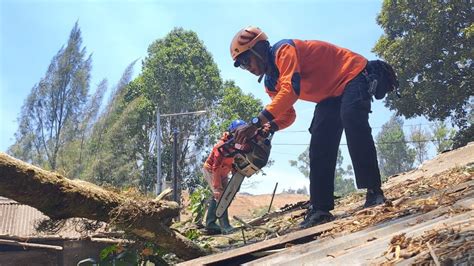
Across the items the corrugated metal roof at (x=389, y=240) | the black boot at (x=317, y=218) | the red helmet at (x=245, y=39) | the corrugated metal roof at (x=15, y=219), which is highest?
the red helmet at (x=245, y=39)

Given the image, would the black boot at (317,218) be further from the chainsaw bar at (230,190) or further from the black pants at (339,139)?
the chainsaw bar at (230,190)

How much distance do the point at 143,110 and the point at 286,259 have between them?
27.4 m

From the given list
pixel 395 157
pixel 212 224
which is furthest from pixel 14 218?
pixel 395 157

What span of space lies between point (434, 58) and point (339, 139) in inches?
737

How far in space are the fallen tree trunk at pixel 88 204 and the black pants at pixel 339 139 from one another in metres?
1.21

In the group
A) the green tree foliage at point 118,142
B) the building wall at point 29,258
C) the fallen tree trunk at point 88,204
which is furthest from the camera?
the green tree foliage at point 118,142

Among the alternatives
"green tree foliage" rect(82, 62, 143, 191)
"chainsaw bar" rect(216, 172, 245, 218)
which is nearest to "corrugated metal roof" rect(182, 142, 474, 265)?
"chainsaw bar" rect(216, 172, 245, 218)

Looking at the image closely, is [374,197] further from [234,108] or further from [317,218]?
[234,108]

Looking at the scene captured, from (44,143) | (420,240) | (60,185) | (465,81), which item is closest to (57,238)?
(60,185)

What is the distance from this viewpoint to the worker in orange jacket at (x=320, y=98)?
4.10 meters

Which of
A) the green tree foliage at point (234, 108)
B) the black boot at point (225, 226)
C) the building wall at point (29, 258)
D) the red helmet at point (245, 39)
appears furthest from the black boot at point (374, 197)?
the green tree foliage at point (234, 108)

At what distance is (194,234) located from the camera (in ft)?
17.1

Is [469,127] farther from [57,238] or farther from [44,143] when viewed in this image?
[44,143]

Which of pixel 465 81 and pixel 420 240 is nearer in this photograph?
pixel 420 240
